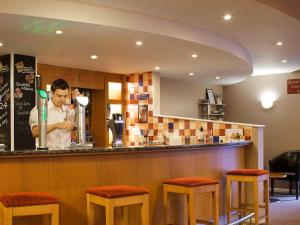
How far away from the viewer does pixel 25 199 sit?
8.79ft

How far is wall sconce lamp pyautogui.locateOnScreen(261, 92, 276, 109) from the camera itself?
9.48 m

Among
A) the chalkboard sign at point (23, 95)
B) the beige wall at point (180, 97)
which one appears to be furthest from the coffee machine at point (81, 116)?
the beige wall at point (180, 97)

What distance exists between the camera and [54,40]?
17.3ft

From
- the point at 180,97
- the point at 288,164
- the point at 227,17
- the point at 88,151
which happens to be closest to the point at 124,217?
the point at 88,151

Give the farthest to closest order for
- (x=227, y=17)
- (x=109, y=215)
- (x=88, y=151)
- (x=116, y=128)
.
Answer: (x=227, y=17)
(x=116, y=128)
(x=88, y=151)
(x=109, y=215)

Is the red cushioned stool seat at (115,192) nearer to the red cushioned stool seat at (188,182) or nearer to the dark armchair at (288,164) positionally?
the red cushioned stool seat at (188,182)

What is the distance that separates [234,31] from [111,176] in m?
3.08

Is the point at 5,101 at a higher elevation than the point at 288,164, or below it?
higher

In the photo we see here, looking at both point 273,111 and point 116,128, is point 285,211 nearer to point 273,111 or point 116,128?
point 273,111

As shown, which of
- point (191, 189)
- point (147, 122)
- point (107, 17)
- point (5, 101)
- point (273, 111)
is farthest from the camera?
point (273, 111)

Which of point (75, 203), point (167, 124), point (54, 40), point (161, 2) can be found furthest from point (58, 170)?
point (167, 124)

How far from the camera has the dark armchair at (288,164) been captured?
321 inches

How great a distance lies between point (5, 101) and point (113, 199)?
405 centimetres

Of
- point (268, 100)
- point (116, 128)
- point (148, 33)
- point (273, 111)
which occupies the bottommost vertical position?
point (116, 128)
